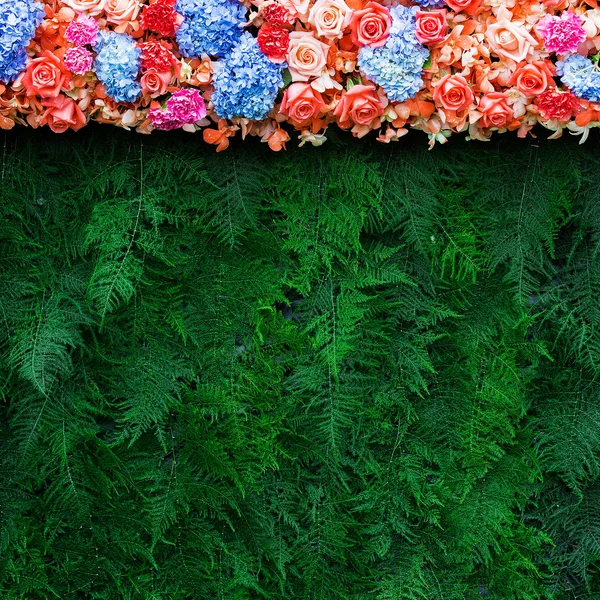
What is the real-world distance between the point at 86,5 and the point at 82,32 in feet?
0.18

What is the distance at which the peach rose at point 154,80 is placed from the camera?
4.54ft

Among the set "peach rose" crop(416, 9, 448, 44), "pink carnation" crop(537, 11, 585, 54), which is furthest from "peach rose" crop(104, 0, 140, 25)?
"pink carnation" crop(537, 11, 585, 54)

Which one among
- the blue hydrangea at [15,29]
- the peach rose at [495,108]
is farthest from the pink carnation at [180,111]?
the peach rose at [495,108]

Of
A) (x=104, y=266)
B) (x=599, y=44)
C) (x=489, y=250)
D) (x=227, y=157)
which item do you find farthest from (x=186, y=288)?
(x=599, y=44)

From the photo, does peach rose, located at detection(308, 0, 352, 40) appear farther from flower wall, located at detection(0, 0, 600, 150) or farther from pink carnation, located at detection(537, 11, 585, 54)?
pink carnation, located at detection(537, 11, 585, 54)

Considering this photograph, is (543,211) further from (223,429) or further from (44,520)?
(44,520)

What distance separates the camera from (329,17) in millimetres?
1390

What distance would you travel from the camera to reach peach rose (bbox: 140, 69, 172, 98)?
1383mm

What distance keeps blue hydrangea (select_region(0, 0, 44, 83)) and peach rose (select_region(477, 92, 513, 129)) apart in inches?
33.7

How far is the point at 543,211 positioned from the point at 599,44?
13.5 inches

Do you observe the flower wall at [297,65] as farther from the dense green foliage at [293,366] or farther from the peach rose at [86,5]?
the dense green foliage at [293,366]

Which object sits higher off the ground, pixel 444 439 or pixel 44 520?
pixel 444 439

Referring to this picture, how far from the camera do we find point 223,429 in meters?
1.54

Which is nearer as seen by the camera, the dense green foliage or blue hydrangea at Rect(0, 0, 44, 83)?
blue hydrangea at Rect(0, 0, 44, 83)
